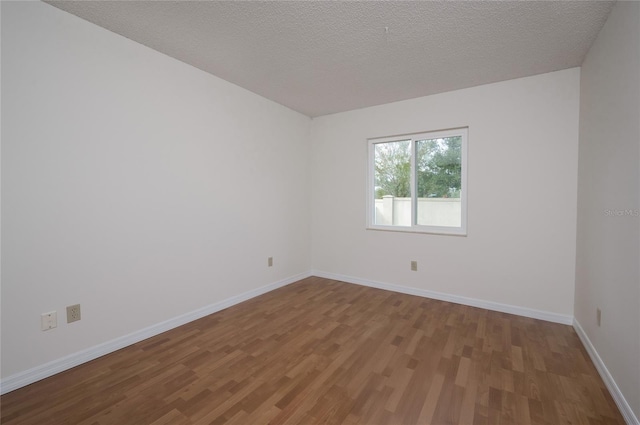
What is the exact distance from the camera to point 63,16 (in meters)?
1.93

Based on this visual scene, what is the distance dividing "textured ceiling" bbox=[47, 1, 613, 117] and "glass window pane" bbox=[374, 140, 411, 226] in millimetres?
912

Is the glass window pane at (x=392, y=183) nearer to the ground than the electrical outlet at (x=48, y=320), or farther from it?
farther from it

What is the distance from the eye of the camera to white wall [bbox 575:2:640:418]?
59.4 inches

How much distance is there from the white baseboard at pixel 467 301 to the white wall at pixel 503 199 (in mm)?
45

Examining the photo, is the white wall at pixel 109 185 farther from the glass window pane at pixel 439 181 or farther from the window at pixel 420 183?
the glass window pane at pixel 439 181

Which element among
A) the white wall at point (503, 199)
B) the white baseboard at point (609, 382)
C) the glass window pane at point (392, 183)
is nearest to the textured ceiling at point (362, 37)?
the white wall at point (503, 199)

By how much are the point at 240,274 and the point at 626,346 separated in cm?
313

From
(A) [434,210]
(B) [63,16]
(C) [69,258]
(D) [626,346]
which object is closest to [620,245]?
(D) [626,346]

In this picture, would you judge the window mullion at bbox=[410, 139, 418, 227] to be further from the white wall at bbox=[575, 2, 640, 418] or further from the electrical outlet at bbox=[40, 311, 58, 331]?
the electrical outlet at bbox=[40, 311, 58, 331]

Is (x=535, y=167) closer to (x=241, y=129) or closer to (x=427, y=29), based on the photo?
(x=427, y=29)

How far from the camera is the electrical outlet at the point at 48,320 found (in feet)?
6.12

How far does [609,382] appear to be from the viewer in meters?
1.74

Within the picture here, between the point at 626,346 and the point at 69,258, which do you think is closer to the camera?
the point at 626,346

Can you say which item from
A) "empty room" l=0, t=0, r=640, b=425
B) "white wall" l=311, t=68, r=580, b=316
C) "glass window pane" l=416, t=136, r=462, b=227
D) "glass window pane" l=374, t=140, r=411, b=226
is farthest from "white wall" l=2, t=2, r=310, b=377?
"glass window pane" l=416, t=136, r=462, b=227
